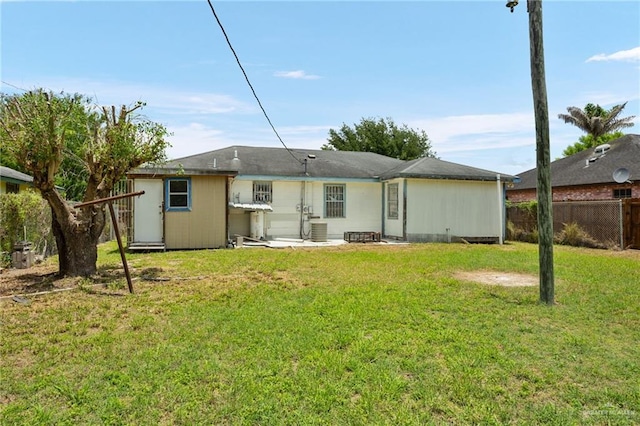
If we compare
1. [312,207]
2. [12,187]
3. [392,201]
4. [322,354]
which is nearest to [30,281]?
[322,354]

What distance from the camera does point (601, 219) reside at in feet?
47.4

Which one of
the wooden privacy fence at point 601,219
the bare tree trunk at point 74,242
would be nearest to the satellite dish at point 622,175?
the wooden privacy fence at point 601,219

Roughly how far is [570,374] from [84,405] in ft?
12.7

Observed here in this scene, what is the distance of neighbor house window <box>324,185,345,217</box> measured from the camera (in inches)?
664

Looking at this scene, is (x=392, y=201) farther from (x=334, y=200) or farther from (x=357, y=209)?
(x=334, y=200)

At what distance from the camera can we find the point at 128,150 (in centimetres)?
792

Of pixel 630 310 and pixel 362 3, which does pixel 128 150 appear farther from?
pixel 630 310

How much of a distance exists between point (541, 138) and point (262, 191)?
456 inches

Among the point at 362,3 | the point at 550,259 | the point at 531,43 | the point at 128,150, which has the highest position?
the point at 362,3

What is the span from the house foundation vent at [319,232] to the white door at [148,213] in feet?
17.8

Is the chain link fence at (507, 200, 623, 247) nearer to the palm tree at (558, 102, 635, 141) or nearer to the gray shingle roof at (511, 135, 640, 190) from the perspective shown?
the gray shingle roof at (511, 135, 640, 190)

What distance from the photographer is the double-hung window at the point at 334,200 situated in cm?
1686

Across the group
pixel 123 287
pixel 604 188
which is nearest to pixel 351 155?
pixel 604 188

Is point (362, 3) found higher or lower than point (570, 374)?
higher
